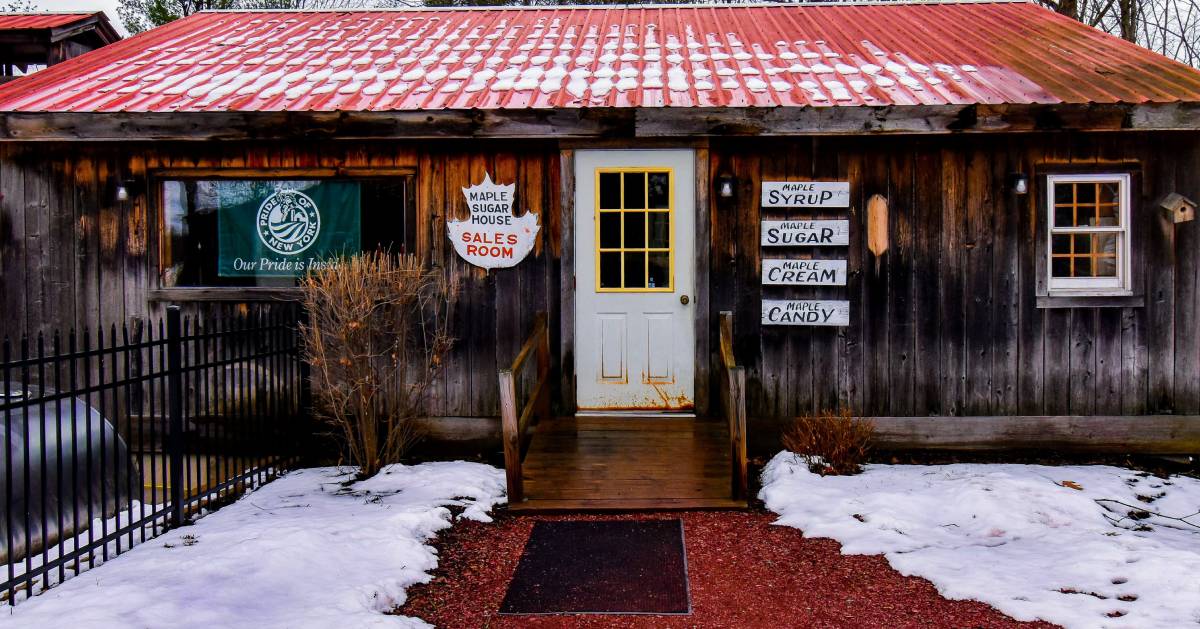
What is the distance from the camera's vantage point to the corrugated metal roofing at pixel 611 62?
22.8 feet

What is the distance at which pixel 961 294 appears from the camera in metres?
7.17

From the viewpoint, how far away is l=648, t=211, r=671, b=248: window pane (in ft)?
24.1

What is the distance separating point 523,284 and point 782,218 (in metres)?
2.40

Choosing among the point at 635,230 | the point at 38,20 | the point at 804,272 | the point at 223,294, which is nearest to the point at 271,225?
the point at 223,294

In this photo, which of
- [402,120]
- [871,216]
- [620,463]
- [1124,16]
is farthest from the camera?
[1124,16]

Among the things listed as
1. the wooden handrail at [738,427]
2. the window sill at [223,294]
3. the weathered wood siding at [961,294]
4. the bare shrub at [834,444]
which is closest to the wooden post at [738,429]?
the wooden handrail at [738,427]

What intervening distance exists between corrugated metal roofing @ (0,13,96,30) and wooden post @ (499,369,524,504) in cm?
949

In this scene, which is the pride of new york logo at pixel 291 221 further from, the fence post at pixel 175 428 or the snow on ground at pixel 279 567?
the snow on ground at pixel 279 567

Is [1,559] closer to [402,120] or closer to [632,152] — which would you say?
[402,120]

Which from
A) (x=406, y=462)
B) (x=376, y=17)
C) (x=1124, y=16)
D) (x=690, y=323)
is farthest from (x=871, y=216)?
(x=1124, y=16)

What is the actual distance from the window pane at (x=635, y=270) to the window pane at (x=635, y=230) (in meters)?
0.09

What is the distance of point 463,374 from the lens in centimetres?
738

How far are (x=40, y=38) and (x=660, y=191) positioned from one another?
30.5 feet

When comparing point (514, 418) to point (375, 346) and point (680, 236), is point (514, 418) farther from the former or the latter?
point (680, 236)
